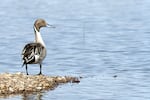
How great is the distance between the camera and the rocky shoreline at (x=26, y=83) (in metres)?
16.8

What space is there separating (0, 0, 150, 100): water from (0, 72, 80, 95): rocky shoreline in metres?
0.33

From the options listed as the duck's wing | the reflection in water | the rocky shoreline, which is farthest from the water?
the duck's wing

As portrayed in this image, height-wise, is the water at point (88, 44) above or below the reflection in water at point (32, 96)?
above

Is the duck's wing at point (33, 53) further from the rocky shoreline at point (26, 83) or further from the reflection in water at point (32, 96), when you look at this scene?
the reflection in water at point (32, 96)

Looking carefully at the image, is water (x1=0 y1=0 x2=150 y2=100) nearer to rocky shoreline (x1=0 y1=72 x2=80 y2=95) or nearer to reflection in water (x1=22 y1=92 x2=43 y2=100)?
reflection in water (x1=22 y1=92 x2=43 y2=100)

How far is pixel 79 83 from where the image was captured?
18.2 metres

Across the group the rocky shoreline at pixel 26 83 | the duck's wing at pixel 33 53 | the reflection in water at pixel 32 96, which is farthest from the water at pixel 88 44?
the duck's wing at pixel 33 53

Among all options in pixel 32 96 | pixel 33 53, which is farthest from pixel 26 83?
pixel 33 53

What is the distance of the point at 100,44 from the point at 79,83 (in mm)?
8435

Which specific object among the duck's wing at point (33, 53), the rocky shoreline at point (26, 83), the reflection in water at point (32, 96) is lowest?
the reflection in water at point (32, 96)

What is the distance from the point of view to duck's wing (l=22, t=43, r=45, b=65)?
18062mm

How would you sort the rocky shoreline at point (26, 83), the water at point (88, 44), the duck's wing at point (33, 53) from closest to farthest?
the rocky shoreline at point (26, 83) → the water at point (88, 44) → the duck's wing at point (33, 53)

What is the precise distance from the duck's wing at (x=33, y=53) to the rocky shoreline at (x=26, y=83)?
54 centimetres

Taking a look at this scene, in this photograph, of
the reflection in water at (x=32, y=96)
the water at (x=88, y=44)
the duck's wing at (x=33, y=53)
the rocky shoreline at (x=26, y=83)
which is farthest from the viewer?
the duck's wing at (x=33, y=53)
